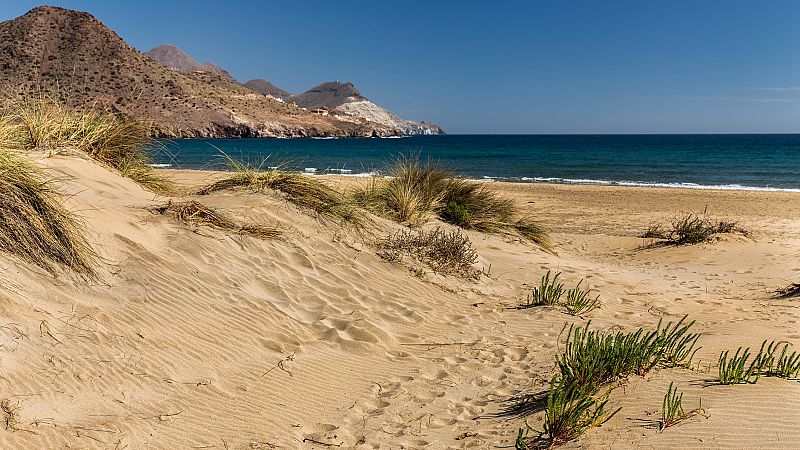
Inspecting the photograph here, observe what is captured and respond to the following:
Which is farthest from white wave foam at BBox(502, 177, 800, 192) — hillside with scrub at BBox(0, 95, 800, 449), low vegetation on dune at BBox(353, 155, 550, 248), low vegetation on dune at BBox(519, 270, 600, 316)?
low vegetation on dune at BBox(519, 270, 600, 316)

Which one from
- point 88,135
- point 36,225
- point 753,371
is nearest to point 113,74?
point 88,135

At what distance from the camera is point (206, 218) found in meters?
6.43

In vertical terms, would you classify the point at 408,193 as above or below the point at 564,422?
above

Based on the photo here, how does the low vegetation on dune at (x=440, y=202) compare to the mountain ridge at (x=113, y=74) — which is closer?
the low vegetation on dune at (x=440, y=202)

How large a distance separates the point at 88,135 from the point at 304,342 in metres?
4.87

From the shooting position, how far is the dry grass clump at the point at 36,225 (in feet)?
14.4

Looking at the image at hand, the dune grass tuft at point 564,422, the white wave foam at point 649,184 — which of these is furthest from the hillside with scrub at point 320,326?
the white wave foam at point 649,184

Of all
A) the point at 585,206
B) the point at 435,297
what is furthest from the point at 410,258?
the point at 585,206

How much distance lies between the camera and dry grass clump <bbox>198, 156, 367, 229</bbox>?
7719mm

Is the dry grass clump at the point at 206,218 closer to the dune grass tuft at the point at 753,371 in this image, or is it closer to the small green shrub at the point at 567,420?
the small green shrub at the point at 567,420

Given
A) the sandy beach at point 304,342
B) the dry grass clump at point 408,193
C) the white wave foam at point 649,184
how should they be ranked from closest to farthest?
the sandy beach at point 304,342 < the dry grass clump at point 408,193 < the white wave foam at point 649,184

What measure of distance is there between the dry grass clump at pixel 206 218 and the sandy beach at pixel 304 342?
150 mm

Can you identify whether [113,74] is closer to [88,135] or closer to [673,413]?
[88,135]

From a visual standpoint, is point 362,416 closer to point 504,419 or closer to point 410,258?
point 504,419
